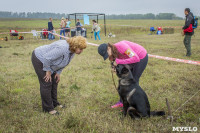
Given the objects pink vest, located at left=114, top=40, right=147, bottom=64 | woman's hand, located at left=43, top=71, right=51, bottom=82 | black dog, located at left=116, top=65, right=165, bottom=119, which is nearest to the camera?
black dog, located at left=116, top=65, right=165, bottom=119

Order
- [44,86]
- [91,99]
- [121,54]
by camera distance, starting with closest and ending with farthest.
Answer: [121,54] < [44,86] < [91,99]

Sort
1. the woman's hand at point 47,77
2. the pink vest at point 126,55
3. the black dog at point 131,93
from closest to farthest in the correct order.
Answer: the black dog at point 131,93
the pink vest at point 126,55
the woman's hand at point 47,77

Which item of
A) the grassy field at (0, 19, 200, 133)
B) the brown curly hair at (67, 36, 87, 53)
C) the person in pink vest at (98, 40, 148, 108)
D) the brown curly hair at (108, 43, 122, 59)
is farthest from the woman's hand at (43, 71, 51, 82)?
the brown curly hair at (108, 43, 122, 59)

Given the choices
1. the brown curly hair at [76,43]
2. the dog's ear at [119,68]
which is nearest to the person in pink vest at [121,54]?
the dog's ear at [119,68]

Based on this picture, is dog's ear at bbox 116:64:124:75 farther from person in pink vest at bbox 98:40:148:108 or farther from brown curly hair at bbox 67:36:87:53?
brown curly hair at bbox 67:36:87:53

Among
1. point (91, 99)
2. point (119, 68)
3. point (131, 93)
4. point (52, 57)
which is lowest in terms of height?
point (91, 99)

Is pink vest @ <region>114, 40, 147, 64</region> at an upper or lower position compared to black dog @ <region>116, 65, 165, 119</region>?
upper

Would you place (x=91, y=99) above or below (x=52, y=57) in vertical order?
below

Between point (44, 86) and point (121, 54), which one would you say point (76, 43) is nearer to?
point (121, 54)

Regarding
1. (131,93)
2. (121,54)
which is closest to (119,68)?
(121,54)

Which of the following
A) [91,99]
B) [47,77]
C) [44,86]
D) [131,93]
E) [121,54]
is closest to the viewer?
[131,93]

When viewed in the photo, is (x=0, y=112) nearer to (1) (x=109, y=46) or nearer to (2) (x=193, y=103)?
(1) (x=109, y=46)

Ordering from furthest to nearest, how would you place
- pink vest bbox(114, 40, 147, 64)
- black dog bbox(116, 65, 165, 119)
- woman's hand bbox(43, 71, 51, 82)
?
woman's hand bbox(43, 71, 51, 82) → pink vest bbox(114, 40, 147, 64) → black dog bbox(116, 65, 165, 119)

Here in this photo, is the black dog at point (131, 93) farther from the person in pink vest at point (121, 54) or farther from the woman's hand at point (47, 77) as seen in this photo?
the woman's hand at point (47, 77)
